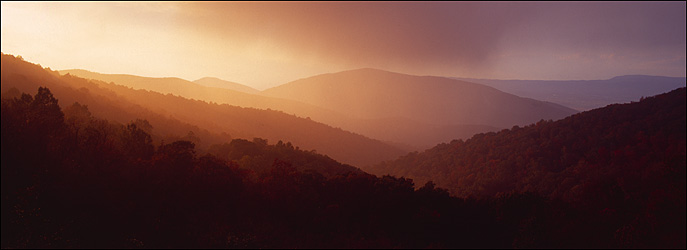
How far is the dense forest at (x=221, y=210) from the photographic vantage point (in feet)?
53.2

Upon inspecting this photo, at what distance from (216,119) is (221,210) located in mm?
120627

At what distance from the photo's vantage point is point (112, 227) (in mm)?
16594

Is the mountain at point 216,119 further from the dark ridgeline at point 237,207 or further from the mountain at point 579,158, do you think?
the mountain at point 579,158

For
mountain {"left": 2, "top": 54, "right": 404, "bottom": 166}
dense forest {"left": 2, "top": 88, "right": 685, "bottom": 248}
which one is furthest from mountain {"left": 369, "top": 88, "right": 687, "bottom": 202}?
mountain {"left": 2, "top": 54, "right": 404, "bottom": 166}

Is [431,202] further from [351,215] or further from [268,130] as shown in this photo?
[268,130]

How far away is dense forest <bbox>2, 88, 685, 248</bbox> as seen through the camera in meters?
16.2

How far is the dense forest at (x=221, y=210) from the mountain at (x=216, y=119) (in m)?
40.7

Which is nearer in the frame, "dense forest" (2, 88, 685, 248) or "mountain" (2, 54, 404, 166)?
"dense forest" (2, 88, 685, 248)

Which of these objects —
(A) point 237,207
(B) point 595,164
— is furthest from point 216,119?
(B) point 595,164

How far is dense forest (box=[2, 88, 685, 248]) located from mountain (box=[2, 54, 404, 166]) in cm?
4072

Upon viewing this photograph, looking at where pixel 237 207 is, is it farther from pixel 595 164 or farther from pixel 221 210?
pixel 595 164

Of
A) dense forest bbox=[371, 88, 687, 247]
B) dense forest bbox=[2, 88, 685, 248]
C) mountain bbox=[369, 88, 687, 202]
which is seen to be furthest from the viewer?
mountain bbox=[369, 88, 687, 202]

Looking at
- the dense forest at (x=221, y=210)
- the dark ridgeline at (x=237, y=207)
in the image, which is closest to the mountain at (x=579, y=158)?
the dark ridgeline at (x=237, y=207)

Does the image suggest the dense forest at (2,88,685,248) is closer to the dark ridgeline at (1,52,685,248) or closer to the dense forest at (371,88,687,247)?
the dark ridgeline at (1,52,685,248)
